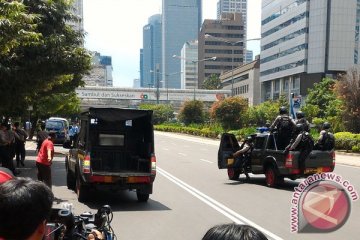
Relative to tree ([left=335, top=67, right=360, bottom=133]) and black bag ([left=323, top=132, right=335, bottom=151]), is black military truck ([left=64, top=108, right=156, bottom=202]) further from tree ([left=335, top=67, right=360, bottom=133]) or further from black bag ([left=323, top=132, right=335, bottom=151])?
tree ([left=335, top=67, right=360, bottom=133])

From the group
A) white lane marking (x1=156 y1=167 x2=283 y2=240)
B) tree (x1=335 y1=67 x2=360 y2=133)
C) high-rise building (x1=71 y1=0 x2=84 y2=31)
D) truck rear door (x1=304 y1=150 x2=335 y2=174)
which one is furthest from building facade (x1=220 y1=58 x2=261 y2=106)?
truck rear door (x1=304 y1=150 x2=335 y2=174)

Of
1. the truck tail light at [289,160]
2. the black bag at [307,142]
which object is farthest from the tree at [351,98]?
the truck tail light at [289,160]

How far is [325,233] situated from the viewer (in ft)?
26.4

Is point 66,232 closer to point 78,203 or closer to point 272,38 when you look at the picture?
point 78,203

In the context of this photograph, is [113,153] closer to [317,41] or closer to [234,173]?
[234,173]

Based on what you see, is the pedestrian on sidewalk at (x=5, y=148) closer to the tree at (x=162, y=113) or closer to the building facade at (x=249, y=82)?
the tree at (x=162, y=113)

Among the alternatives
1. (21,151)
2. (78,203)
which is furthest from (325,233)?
(21,151)

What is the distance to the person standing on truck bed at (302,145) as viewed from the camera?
42.8 feet

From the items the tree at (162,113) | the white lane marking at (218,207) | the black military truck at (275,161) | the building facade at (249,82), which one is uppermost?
the building facade at (249,82)

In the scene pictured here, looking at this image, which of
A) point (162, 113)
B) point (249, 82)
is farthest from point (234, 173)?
point (249, 82)

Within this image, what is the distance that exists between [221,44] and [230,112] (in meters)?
128

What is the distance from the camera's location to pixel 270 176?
14141 mm

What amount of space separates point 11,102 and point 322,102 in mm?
59821

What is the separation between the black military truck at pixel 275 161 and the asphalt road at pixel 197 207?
0.44 meters
